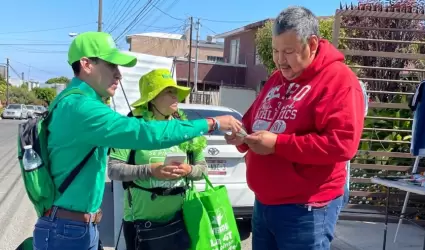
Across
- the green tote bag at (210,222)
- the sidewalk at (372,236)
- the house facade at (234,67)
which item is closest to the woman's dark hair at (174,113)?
the green tote bag at (210,222)

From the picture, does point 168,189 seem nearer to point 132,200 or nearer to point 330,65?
point 132,200

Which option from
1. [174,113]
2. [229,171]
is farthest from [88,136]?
[229,171]

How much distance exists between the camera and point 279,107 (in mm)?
2447

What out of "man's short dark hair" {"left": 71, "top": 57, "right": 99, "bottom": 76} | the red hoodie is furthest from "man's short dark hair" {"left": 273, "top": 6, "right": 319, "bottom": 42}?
"man's short dark hair" {"left": 71, "top": 57, "right": 99, "bottom": 76}

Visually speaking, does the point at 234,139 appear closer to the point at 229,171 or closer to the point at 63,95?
the point at 63,95

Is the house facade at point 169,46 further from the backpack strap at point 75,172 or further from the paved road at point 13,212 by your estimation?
the backpack strap at point 75,172

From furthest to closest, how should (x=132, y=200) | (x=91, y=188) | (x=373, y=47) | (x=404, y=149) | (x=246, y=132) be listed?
1. (x=373, y=47)
2. (x=404, y=149)
3. (x=132, y=200)
4. (x=246, y=132)
5. (x=91, y=188)

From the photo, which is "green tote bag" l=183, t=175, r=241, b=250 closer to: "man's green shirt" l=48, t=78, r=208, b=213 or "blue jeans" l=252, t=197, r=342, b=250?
"blue jeans" l=252, t=197, r=342, b=250

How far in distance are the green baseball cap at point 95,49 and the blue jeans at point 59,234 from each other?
805 millimetres

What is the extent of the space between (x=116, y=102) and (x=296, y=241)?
298 inches

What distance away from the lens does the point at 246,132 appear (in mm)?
2662

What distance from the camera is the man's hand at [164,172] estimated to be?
2814 mm

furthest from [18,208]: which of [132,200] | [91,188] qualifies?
[91,188]

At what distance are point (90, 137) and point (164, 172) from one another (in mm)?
796
